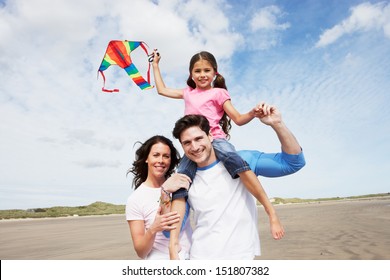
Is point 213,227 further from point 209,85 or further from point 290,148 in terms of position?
point 209,85

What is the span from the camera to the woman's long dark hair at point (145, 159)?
150 inches

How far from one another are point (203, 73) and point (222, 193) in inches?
70.4

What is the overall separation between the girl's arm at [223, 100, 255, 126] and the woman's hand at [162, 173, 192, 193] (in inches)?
30.7

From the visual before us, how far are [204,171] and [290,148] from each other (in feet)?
2.47

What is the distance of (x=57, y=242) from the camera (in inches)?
399

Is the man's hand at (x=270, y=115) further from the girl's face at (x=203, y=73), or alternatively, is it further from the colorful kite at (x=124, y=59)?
the colorful kite at (x=124, y=59)

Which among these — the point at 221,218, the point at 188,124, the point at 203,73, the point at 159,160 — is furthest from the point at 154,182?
the point at 203,73

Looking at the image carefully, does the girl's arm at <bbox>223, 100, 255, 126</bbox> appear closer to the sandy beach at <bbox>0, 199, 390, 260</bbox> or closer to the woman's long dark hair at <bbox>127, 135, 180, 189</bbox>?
the woman's long dark hair at <bbox>127, 135, 180, 189</bbox>

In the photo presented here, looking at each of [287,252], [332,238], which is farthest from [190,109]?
[332,238]

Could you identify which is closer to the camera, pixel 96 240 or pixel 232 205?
pixel 232 205

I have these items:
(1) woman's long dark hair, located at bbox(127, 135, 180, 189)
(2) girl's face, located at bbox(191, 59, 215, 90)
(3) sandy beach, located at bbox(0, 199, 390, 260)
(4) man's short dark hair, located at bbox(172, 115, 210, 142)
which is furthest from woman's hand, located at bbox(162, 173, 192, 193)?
(3) sandy beach, located at bbox(0, 199, 390, 260)

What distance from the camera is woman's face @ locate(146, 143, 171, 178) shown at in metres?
3.54

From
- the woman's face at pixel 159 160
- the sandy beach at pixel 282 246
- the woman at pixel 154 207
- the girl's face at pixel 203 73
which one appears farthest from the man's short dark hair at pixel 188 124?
the sandy beach at pixel 282 246

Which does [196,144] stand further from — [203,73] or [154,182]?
[203,73]
